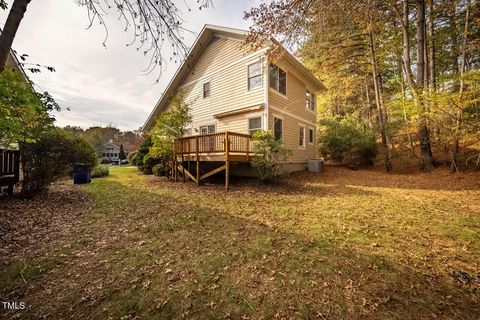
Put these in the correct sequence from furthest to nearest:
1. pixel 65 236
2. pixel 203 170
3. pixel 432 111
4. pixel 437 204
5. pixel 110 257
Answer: pixel 203 170 < pixel 432 111 < pixel 437 204 < pixel 65 236 < pixel 110 257

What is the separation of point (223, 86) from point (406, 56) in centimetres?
993

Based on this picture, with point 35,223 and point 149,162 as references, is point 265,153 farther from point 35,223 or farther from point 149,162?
point 149,162

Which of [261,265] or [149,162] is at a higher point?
[149,162]

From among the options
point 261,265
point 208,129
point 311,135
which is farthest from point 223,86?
point 261,265

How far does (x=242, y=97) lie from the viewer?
11.3 meters

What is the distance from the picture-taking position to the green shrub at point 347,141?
14.0 metres

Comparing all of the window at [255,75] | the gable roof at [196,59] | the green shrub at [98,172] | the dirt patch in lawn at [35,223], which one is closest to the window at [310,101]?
the gable roof at [196,59]

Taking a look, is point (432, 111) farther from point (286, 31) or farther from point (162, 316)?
point (162, 316)

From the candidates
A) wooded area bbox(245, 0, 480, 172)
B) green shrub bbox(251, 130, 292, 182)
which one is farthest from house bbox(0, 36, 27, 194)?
wooded area bbox(245, 0, 480, 172)

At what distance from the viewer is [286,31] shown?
4.80 meters

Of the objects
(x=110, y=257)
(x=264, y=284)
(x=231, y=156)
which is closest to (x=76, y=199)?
(x=110, y=257)

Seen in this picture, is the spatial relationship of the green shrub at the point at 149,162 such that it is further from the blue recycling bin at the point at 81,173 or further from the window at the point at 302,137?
the window at the point at 302,137

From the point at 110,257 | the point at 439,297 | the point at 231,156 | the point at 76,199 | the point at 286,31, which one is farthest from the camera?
the point at 231,156

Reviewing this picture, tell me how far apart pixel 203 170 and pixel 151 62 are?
9.07 metres
